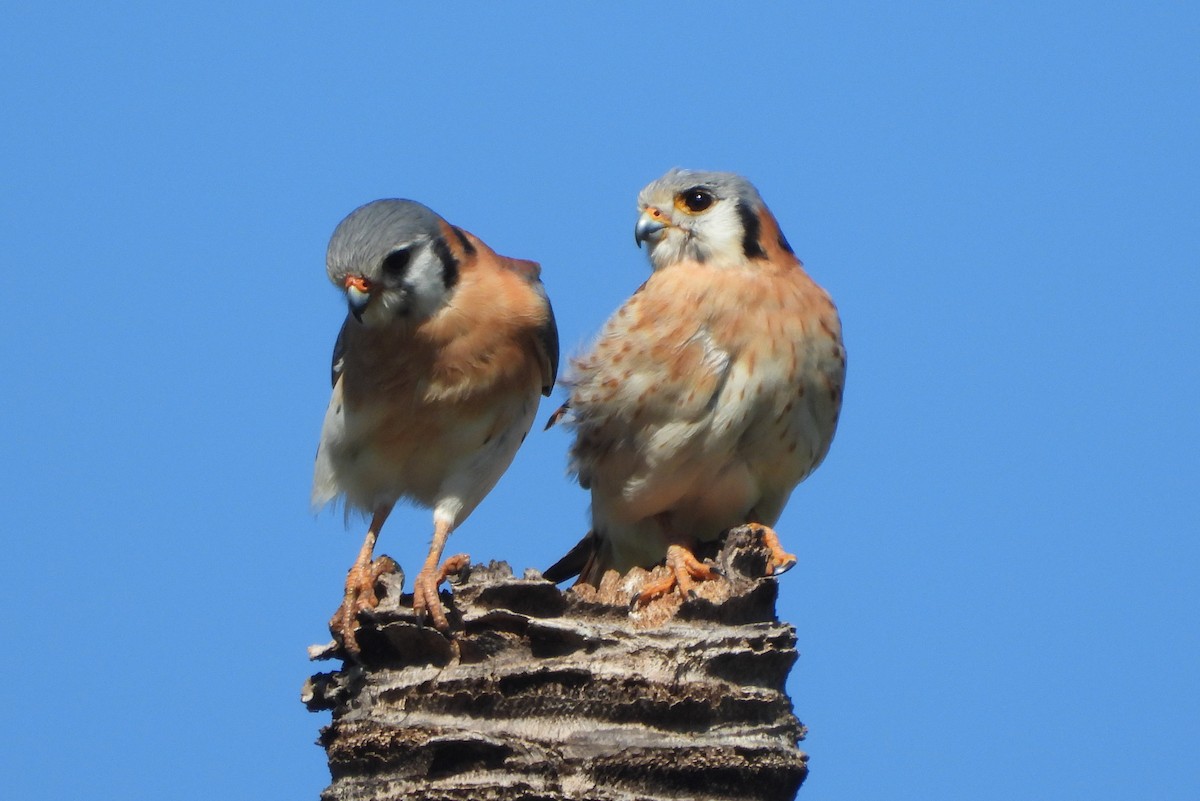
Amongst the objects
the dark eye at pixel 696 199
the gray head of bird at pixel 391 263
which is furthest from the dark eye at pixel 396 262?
the dark eye at pixel 696 199

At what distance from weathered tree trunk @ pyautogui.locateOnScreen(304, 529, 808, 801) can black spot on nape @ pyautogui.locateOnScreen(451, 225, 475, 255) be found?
78.3 inches

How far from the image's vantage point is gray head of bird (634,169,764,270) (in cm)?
684

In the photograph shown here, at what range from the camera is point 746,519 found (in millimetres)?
6848

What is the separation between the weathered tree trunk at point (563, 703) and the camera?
4629mm

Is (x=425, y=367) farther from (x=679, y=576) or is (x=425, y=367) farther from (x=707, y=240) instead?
(x=679, y=576)

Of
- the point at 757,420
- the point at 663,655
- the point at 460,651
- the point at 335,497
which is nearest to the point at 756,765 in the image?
the point at 663,655

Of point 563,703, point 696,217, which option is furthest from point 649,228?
point 563,703

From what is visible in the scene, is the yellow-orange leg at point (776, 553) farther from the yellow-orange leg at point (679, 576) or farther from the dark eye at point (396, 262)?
the dark eye at point (396, 262)

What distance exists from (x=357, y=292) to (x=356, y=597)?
1.21m

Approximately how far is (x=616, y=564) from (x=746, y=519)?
69 centimetres

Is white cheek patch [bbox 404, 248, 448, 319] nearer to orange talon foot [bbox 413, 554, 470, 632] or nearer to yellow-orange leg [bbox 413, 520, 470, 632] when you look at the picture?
yellow-orange leg [bbox 413, 520, 470, 632]

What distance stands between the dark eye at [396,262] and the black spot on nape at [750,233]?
1419 mm

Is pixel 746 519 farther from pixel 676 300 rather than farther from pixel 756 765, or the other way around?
pixel 756 765

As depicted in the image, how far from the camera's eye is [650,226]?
692cm
